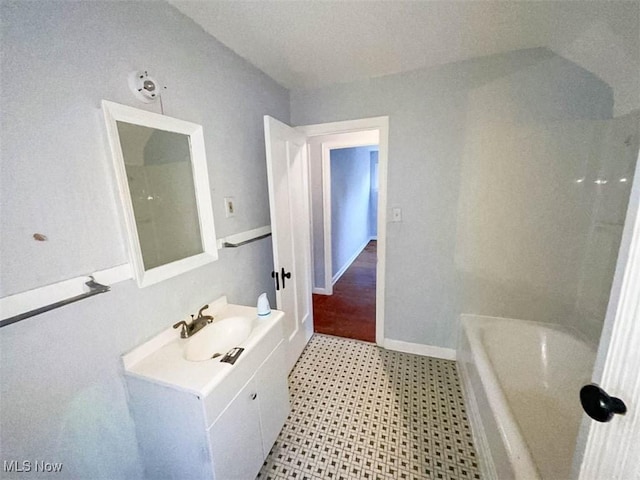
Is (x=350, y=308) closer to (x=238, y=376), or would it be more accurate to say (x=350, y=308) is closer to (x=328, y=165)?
(x=328, y=165)

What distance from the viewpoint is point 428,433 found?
4.64 ft

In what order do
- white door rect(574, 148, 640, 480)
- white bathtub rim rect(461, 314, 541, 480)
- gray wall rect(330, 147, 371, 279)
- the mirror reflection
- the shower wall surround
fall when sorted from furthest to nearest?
1. gray wall rect(330, 147, 371, 279)
2. the shower wall surround
3. the mirror reflection
4. white bathtub rim rect(461, 314, 541, 480)
5. white door rect(574, 148, 640, 480)

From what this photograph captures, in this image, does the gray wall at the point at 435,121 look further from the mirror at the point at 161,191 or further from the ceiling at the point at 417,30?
the mirror at the point at 161,191

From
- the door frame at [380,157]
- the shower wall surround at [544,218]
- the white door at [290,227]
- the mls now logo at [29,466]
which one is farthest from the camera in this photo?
the door frame at [380,157]

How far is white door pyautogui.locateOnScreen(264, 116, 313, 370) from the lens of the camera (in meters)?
1.62

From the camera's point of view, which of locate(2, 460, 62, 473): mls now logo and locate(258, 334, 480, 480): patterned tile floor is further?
locate(258, 334, 480, 480): patterned tile floor

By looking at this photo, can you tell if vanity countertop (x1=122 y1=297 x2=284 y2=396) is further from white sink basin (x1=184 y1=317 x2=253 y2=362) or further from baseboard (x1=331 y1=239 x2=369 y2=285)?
baseboard (x1=331 y1=239 x2=369 y2=285)

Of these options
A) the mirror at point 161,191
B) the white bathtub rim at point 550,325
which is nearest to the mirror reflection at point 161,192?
the mirror at point 161,191

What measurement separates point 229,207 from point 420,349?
200 centimetres

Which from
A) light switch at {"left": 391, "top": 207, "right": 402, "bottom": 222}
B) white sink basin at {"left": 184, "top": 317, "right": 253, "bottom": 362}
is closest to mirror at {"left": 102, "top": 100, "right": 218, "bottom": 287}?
white sink basin at {"left": 184, "top": 317, "right": 253, "bottom": 362}

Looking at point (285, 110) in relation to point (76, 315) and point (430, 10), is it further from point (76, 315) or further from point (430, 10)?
point (76, 315)

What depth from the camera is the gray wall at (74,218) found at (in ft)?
2.25

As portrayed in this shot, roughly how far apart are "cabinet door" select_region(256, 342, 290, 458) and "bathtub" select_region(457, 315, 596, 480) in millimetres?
1052

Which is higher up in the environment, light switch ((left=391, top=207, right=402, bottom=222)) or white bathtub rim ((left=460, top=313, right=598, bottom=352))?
light switch ((left=391, top=207, right=402, bottom=222))
